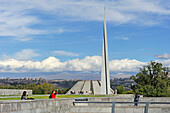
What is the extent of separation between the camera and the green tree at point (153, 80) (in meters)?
44.1

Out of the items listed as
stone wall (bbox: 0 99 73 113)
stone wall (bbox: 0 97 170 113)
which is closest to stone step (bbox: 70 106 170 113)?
stone wall (bbox: 0 97 170 113)

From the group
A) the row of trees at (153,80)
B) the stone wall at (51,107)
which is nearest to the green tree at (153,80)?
the row of trees at (153,80)

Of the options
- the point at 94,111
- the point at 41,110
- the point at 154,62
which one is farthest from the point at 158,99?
the point at 41,110

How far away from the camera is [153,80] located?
47.0m

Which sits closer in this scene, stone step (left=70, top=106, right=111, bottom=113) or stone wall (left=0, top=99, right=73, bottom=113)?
stone wall (left=0, top=99, right=73, bottom=113)

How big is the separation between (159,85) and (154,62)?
3610mm

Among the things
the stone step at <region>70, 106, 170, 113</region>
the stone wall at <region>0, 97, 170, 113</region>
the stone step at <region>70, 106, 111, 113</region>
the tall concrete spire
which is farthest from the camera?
the tall concrete spire

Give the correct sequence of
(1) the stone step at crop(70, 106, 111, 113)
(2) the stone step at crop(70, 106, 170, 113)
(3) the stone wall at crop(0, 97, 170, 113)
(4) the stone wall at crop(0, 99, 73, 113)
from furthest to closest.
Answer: (1) the stone step at crop(70, 106, 111, 113), (2) the stone step at crop(70, 106, 170, 113), (3) the stone wall at crop(0, 97, 170, 113), (4) the stone wall at crop(0, 99, 73, 113)

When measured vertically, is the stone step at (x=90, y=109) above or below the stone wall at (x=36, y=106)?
below

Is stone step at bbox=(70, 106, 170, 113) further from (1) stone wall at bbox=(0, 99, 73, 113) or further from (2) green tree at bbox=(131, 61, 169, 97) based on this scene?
(2) green tree at bbox=(131, 61, 169, 97)

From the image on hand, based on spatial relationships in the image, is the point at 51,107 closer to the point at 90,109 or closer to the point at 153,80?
the point at 90,109

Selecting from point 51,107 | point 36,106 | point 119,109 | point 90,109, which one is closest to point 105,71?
point 90,109

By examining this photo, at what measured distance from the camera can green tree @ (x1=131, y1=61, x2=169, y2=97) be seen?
145ft

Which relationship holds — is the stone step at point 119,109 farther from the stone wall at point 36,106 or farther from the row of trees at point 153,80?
the row of trees at point 153,80
